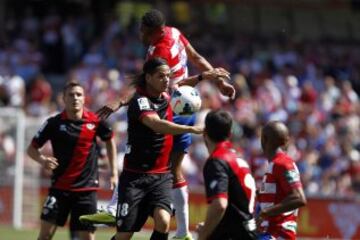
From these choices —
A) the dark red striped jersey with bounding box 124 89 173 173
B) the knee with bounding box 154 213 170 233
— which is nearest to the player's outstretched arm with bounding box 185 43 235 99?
the dark red striped jersey with bounding box 124 89 173 173

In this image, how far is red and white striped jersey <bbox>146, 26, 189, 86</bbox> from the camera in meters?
13.7

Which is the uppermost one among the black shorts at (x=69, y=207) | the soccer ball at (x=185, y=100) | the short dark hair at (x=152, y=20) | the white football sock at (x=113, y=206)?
the short dark hair at (x=152, y=20)

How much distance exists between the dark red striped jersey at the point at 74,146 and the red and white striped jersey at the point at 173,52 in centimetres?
135

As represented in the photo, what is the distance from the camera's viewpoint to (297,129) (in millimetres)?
25484

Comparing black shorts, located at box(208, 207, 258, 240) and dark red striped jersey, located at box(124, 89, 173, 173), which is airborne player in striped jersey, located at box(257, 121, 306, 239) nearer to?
black shorts, located at box(208, 207, 258, 240)

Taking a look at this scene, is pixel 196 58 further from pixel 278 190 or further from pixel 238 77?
pixel 238 77

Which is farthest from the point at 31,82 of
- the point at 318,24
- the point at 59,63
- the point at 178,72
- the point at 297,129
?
the point at 178,72

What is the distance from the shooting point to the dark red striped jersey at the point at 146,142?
12984 millimetres

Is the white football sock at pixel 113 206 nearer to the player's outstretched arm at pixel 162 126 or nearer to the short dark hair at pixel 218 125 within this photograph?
the player's outstretched arm at pixel 162 126

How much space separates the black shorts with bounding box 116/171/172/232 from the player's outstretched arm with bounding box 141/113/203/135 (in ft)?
2.05

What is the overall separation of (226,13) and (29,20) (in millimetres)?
5992

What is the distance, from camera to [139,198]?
509 inches

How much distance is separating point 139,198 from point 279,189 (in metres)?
1.87

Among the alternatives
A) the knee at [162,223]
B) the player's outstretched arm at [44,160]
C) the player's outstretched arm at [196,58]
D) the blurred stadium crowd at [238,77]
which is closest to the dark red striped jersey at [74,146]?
the player's outstretched arm at [44,160]
